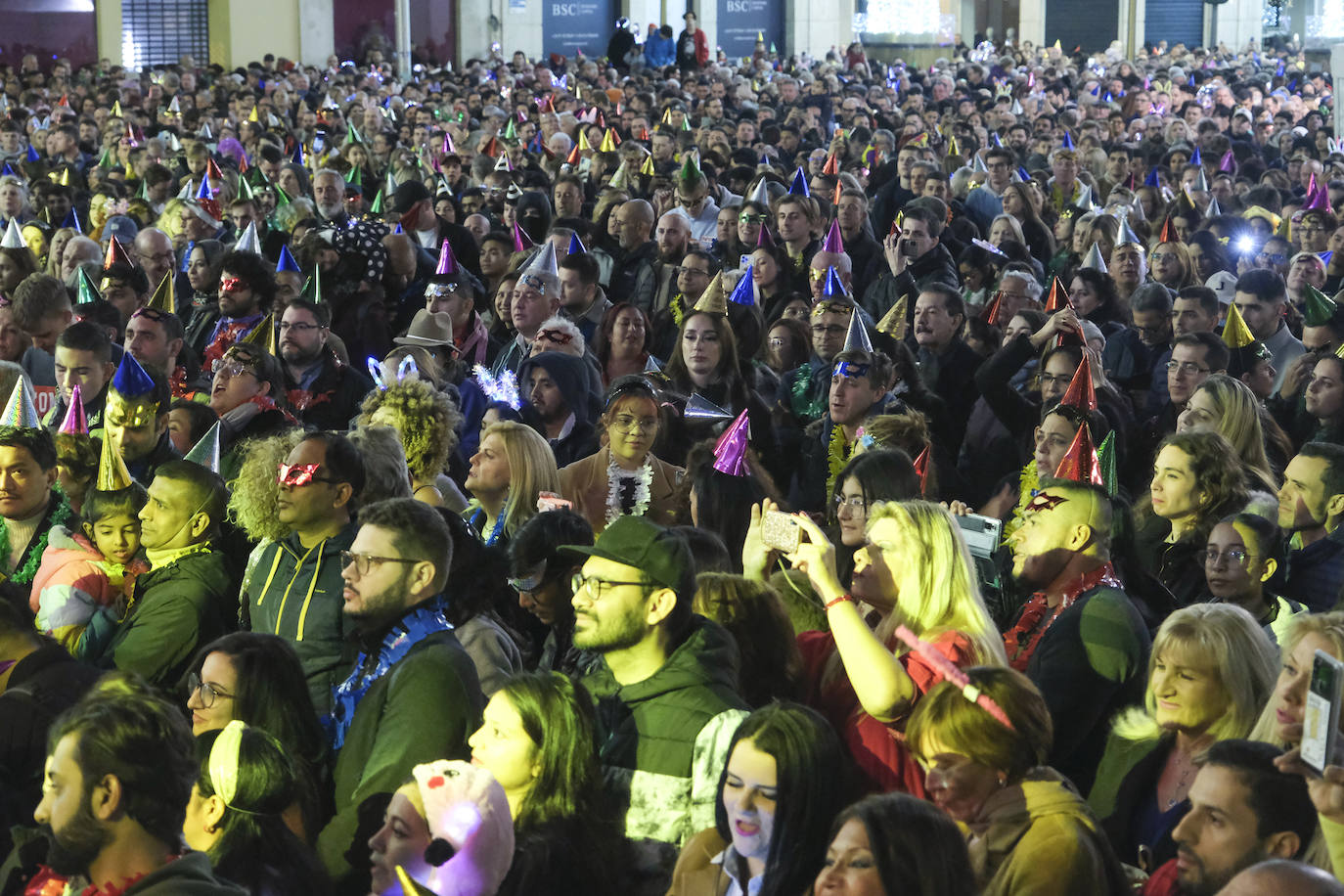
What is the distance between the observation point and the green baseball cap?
4031mm

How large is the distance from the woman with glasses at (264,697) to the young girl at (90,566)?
1.18 meters

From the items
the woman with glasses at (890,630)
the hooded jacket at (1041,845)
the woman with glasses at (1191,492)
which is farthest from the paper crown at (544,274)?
the hooded jacket at (1041,845)

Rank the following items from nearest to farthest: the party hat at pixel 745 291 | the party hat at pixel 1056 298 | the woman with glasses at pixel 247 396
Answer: the woman with glasses at pixel 247 396
the party hat at pixel 1056 298
the party hat at pixel 745 291

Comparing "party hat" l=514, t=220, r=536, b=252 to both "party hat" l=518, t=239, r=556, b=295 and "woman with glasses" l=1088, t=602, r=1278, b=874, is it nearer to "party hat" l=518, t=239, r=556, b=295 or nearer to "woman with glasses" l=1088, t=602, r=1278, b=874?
"party hat" l=518, t=239, r=556, b=295

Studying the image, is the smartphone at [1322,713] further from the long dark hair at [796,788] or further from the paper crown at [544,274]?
the paper crown at [544,274]

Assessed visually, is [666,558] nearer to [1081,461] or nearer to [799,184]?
[1081,461]

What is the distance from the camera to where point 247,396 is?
705 centimetres

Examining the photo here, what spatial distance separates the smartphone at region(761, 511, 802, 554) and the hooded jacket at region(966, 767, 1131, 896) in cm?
114

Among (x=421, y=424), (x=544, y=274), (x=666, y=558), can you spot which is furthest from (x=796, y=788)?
(x=544, y=274)

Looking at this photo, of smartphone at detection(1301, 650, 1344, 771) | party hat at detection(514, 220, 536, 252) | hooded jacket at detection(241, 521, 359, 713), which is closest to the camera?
smartphone at detection(1301, 650, 1344, 771)

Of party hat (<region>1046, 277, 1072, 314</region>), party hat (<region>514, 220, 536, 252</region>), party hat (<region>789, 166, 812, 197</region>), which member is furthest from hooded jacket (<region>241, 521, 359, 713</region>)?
party hat (<region>789, 166, 812, 197</region>)

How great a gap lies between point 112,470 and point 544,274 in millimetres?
3415

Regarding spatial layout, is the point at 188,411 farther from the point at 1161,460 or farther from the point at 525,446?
the point at 1161,460

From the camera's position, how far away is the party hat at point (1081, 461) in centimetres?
576
